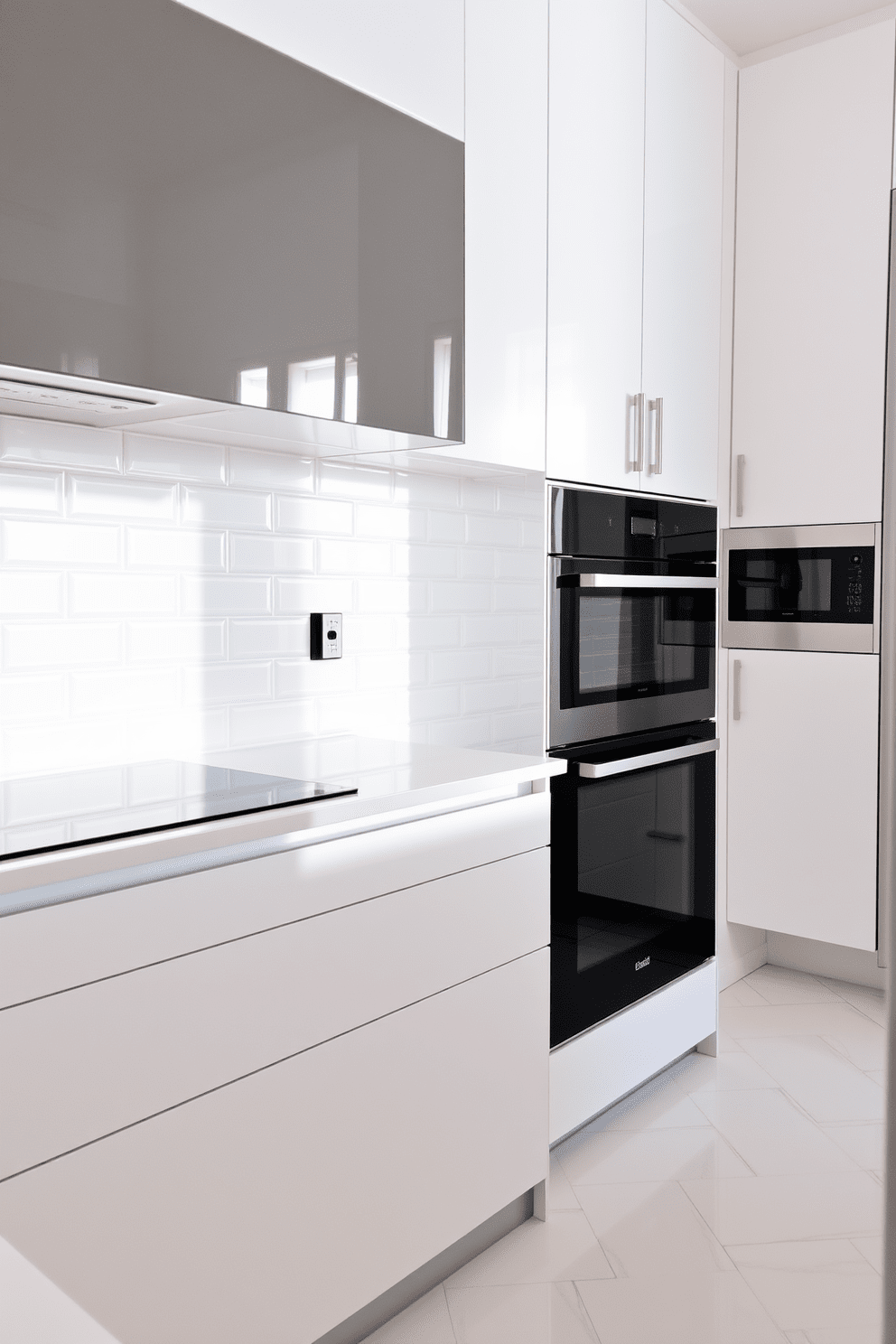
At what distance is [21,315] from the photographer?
1289 mm

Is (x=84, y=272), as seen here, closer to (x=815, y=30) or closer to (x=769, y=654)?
(x=769, y=654)

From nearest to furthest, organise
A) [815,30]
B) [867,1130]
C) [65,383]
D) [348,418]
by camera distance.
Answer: [65,383], [348,418], [867,1130], [815,30]

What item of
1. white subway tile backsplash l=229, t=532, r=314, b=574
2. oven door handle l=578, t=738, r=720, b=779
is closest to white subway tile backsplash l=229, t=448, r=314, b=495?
white subway tile backsplash l=229, t=532, r=314, b=574

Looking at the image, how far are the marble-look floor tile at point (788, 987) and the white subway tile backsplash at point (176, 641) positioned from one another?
2259mm

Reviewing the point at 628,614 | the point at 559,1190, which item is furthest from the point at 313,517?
the point at 559,1190

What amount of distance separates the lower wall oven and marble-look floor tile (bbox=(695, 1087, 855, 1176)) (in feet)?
1.10

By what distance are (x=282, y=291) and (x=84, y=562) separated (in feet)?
1.92

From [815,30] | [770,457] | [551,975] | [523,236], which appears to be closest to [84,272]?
[523,236]

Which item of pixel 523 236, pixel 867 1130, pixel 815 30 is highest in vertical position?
pixel 815 30

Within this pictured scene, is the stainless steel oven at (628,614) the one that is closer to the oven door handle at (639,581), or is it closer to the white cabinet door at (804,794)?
the oven door handle at (639,581)

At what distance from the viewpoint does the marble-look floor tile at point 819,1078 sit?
2.64 meters

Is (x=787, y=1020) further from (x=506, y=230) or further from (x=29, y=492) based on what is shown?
(x=29, y=492)

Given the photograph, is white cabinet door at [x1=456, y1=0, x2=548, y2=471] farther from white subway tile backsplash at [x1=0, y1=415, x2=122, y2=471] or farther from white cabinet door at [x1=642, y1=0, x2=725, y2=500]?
white subway tile backsplash at [x1=0, y1=415, x2=122, y2=471]

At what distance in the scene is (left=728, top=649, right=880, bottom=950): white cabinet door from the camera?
3145 mm
